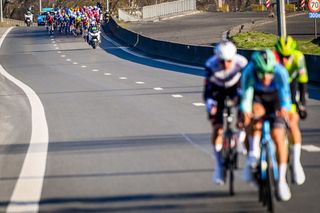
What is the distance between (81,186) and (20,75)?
24756mm

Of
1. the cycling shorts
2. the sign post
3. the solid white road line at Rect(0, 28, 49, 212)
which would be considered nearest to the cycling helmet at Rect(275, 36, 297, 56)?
the cycling shorts

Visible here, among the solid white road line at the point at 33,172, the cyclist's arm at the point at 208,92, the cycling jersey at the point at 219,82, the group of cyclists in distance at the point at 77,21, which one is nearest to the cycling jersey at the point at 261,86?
the cycling jersey at the point at 219,82

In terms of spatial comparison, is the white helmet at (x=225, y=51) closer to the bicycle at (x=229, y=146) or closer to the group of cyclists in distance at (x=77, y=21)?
the bicycle at (x=229, y=146)

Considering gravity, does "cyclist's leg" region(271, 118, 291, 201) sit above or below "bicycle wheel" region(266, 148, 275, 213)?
above

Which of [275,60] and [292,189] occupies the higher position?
[275,60]

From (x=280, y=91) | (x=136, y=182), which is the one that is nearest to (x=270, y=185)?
(x=280, y=91)

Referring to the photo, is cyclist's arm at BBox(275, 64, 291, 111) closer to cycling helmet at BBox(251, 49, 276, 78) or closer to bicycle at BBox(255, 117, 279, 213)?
cycling helmet at BBox(251, 49, 276, 78)

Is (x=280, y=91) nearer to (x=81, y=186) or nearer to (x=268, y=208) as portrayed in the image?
(x=268, y=208)

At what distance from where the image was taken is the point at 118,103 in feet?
68.8

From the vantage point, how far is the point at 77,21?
60719 millimetres

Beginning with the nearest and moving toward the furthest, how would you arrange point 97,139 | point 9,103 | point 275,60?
point 275,60, point 97,139, point 9,103

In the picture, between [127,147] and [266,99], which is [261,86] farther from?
[127,147]

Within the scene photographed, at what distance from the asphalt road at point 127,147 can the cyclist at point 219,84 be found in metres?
0.55

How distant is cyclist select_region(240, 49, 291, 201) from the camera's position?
862 centimetres
